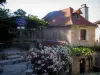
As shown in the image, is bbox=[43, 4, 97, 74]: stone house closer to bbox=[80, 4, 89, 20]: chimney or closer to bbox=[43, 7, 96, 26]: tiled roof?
bbox=[43, 7, 96, 26]: tiled roof

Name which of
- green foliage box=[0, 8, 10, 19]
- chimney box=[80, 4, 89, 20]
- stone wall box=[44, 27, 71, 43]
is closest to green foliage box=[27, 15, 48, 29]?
stone wall box=[44, 27, 71, 43]

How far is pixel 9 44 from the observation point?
21703 millimetres

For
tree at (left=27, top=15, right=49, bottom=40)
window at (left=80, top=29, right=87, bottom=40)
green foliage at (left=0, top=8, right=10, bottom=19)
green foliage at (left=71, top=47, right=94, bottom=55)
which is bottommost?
green foliage at (left=71, top=47, right=94, bottom=55)

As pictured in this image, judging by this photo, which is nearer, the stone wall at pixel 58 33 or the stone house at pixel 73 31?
the stone house at pixel 73 31

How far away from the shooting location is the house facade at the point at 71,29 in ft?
72.3

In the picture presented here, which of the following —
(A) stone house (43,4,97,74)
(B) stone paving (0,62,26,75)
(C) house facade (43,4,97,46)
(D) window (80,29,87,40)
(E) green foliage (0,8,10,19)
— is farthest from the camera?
(E) green foliage (0,8,10,19)

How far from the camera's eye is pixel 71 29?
71.3 feet

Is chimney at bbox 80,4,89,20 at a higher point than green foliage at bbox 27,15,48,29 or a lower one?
higher

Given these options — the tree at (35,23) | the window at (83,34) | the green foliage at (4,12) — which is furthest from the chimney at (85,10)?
the green foliage at (4,12)

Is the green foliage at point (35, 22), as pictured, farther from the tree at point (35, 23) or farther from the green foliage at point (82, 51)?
the green foliage at point (82, 51)

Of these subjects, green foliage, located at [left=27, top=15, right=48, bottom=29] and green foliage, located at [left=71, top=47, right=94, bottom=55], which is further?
green foliage, located at [left=27, top=15, right=48, bottom=29]

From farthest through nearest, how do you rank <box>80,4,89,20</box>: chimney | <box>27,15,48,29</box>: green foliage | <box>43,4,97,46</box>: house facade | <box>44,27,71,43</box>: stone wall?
<box>80,4,89,20</box>: chimney
<box>27,15,48,29</box>: green foliage
<box>44,27,71,43</box>: stone wall
<box>43,4,97,46</box>: house facade

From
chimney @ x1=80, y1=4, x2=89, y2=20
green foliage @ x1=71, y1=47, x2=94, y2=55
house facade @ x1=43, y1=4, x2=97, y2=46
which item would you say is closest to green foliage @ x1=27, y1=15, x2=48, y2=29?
house facade @ x1=43, y1=4, x2=97, y2=46

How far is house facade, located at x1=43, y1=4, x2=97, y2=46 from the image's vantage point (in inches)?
868
